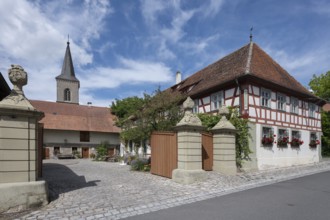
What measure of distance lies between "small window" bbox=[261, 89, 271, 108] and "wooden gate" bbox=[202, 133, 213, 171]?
560 cm

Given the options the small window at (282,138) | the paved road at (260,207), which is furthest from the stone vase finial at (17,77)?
the small window at (282,138)

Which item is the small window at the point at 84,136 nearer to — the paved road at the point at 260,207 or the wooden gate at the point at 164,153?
the wooden gate at the point at 164,153

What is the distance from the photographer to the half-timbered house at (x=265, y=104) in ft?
46.2

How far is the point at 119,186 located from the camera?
862 cm

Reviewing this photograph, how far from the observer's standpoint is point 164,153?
1069 cm

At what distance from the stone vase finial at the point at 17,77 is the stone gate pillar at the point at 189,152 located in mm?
5291

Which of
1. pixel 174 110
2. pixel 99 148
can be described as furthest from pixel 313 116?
pixel 99 148

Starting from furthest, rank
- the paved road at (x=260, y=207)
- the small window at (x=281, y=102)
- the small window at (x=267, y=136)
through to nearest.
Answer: the small window at (x=281, y=102), the small window at (x=267, y=136), the paved road at (x=260, y=207)

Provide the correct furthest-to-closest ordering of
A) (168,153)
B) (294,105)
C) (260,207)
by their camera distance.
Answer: (294,105) < (168,153) < (260,207)

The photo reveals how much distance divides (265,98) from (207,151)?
255 inches

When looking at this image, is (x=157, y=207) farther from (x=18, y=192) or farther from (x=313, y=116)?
(x=313, y=116)

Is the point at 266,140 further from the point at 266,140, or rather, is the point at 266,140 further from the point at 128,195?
the point at 128,195

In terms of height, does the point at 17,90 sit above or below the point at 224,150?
above

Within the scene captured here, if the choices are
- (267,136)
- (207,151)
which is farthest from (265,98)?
(207,151)
